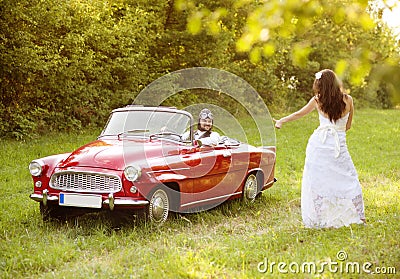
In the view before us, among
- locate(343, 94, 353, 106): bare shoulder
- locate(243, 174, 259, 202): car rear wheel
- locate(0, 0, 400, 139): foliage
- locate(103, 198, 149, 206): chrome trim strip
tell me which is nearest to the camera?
locate(103, 198, 149, 206): chrome trim strip

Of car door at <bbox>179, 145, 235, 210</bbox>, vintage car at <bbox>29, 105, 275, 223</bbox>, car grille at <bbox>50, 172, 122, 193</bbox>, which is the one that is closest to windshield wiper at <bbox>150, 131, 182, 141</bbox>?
vintage car at <bbox>29, 105, 275, 223</bbox>

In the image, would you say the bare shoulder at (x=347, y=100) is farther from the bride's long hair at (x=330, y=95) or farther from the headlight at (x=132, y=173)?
the headlight at (x=132, y=173)

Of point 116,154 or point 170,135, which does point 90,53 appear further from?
point 116,154

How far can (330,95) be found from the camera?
6992 millimetres

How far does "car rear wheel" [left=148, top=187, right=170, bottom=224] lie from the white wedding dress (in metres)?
1.82

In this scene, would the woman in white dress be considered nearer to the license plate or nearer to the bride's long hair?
the bride's long hair

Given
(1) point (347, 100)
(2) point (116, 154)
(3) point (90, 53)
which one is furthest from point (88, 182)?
(3) point (90, 53)

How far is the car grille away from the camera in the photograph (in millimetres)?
6984

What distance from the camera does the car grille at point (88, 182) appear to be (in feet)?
22.9

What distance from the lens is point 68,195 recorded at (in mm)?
7047

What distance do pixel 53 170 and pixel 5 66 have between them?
9.74 m

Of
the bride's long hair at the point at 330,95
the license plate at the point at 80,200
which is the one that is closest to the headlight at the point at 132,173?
the license plate at the point at 80,200

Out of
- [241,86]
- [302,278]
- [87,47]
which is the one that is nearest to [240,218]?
[302,278]

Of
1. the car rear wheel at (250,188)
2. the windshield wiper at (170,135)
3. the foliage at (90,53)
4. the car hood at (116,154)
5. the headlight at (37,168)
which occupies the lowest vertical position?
the car rear wheel at (250,188)
